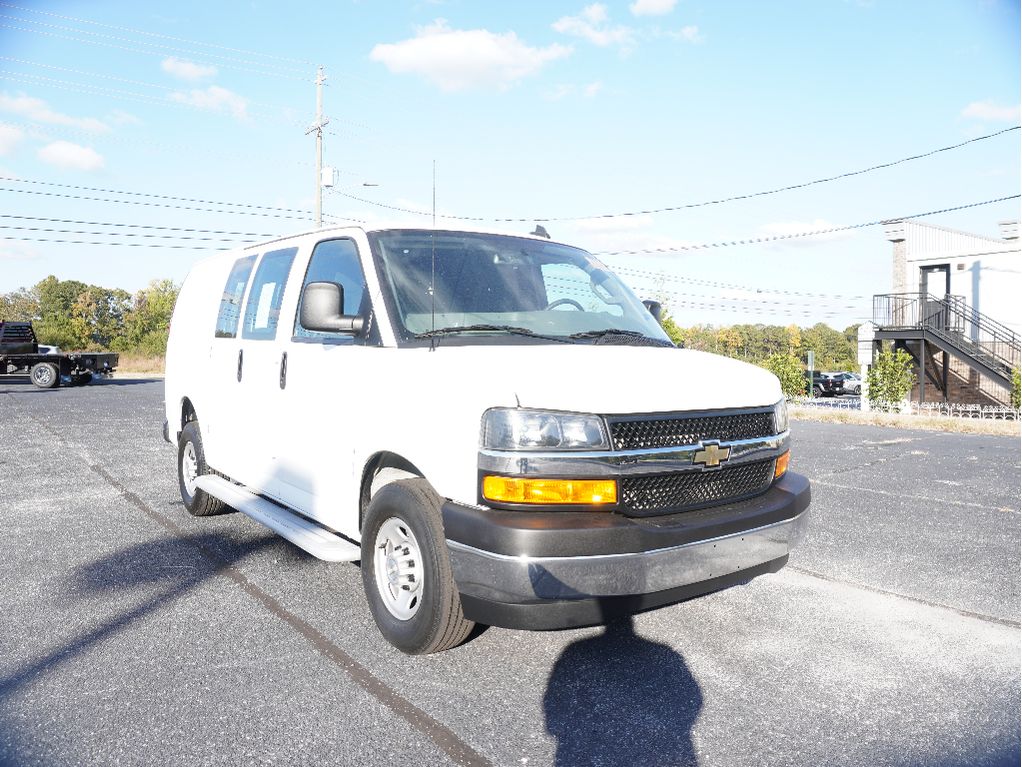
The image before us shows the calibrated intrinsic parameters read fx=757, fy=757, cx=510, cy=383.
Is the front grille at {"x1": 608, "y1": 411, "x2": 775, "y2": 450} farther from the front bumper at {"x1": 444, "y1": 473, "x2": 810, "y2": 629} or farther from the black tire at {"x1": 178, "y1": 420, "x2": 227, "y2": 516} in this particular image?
the black tire at {"x1": 178, "y1": 420, "x2": 227, "y2": 516}

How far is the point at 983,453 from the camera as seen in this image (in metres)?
12.2

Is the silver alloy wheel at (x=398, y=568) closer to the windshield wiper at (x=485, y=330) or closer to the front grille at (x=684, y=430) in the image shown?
the windshield wiper at (x=485, y=330)

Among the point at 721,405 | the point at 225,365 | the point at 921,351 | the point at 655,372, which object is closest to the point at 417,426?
the point at 655,372

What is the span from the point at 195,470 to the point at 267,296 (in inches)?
75.8

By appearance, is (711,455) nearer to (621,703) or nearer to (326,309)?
(621,703)

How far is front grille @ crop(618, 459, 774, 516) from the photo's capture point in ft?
10.0

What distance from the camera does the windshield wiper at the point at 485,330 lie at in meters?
Result: 3.66

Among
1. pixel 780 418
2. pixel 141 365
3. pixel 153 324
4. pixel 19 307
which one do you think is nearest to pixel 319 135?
pixel 141 365

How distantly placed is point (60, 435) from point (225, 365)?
847 cm

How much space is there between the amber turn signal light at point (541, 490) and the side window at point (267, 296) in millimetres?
2415

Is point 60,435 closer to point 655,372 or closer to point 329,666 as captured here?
point 329,666

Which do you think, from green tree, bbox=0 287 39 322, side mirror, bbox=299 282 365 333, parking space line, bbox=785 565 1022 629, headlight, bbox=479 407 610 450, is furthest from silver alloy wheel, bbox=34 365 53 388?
green tree, bbox=0 287 39 322

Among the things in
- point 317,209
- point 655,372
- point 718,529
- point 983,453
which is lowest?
point 983,453

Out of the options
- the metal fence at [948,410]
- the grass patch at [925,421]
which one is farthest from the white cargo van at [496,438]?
the metal fence at [948,410]
